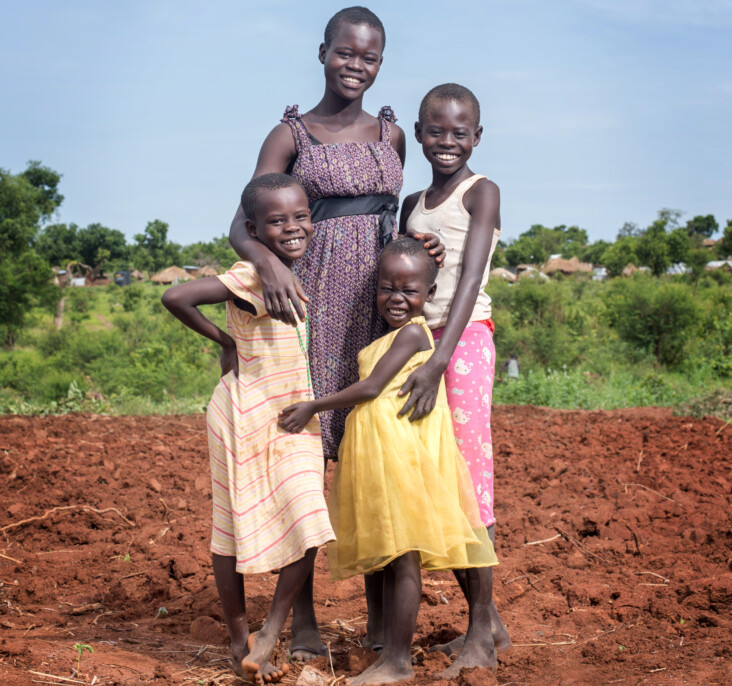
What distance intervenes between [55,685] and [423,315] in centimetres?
171

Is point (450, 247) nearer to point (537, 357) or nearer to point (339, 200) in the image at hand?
point (339, 200)

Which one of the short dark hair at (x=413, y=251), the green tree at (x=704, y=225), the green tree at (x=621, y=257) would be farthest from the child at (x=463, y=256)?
the green tree at (x=704, y=225)

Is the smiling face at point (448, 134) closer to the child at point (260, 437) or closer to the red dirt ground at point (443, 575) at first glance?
the child at point (260, 437)

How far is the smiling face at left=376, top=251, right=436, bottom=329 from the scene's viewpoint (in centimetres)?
278


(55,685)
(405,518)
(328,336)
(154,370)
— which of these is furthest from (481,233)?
(154,370)

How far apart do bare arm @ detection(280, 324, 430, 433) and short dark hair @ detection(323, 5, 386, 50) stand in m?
1.11

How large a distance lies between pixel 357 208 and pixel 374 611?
1.49 m

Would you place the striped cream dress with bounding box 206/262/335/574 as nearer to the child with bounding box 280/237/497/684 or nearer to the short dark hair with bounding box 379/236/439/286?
the child with bounding box 280/237/497/684

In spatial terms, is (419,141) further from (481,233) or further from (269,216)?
(269,216)

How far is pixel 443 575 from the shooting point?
4379mm

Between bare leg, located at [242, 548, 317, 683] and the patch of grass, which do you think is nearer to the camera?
bare leg, located at [242, 548, 317, 683]

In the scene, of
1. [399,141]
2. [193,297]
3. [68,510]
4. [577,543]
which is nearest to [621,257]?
[577,543]

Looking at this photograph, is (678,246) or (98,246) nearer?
(678,246)

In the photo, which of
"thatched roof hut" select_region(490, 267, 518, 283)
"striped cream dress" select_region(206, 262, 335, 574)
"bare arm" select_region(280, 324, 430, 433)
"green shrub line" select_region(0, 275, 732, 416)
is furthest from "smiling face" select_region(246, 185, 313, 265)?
"thatched roof hut" select_region(490, 267, 518, 283)
